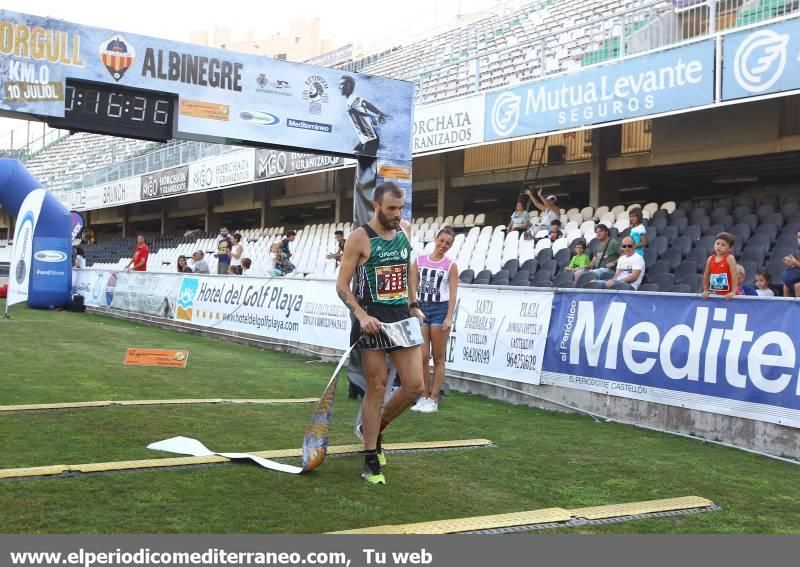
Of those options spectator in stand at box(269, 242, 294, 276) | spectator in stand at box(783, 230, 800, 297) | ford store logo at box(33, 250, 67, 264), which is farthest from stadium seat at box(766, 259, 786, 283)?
ford store logo at box(33, 250, 67, 264)

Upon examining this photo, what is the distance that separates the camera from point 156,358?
11.0 metres

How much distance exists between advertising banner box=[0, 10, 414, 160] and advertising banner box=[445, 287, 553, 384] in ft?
7.15

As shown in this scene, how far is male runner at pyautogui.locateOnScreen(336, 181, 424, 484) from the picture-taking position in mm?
5367

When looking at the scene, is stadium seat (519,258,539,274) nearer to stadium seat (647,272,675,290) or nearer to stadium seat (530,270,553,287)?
stadium seat (530,270,553,287)

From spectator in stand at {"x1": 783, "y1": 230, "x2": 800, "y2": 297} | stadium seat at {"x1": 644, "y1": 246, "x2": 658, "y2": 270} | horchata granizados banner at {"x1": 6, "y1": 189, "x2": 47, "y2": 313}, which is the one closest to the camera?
spectator in stand at {"x1": 783, "y1": 230, "x2": 800, "y2": 297}

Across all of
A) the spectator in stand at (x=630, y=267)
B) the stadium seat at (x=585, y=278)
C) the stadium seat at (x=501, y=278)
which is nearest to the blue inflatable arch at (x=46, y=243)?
the stadium seat at (x=501, y=278)

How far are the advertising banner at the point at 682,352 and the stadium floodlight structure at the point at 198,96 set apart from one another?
2.47m

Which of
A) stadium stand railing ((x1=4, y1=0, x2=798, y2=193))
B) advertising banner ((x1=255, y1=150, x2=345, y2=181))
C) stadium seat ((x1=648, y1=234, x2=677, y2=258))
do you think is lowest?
stadium seat ((x1=648, y1=234, x2=677, y2=258))

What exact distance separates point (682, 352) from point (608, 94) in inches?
357

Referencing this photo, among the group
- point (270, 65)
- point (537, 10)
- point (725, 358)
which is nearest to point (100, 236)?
point (537, 10)

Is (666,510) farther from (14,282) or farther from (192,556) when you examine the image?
(14,282)

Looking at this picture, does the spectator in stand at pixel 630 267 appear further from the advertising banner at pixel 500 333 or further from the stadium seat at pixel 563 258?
the stadium seat at pixel 563 258

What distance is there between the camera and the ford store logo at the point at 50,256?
20741 millimetres

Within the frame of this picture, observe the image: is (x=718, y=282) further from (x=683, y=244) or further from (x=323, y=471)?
(x=683, y=244)
